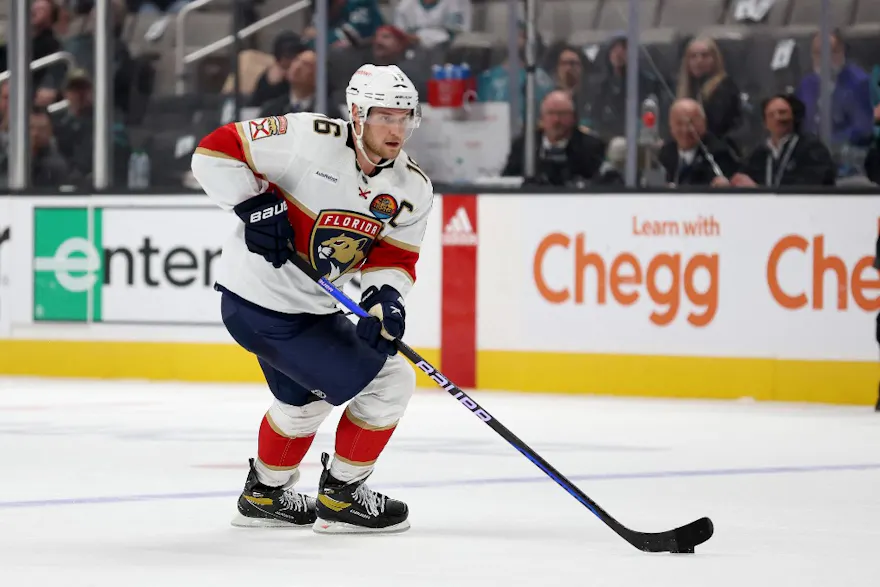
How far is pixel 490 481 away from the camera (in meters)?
5.39

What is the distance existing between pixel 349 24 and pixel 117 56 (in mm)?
1366

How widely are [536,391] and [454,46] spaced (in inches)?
77.7

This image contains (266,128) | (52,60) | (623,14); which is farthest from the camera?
(52,60)

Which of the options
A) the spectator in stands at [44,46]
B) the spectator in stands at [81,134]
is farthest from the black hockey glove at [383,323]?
the spectator in stands at [44,46]

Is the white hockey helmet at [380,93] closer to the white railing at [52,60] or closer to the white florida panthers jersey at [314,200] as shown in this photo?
the white florida panthers jersey at [314,200]

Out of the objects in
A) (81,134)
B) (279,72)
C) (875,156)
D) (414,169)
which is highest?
(279,72)

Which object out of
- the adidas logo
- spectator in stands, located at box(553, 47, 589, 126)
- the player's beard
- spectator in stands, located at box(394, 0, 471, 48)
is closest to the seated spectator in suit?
spectator in stands, located at box(553, 47, 589, 126)

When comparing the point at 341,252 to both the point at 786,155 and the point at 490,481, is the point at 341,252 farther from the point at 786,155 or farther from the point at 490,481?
the point at 786,155

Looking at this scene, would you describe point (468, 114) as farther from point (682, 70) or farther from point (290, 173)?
point (290, 173)

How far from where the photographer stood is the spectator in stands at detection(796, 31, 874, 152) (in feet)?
28.2

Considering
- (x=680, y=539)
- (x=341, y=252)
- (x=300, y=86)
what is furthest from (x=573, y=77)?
(x=680, y=539)

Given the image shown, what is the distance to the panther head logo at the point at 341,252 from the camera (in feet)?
14.6

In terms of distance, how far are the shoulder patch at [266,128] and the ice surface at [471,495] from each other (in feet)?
3.26

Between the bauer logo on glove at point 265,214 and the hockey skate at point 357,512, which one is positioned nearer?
the bauer logo on glove at point 265,214
